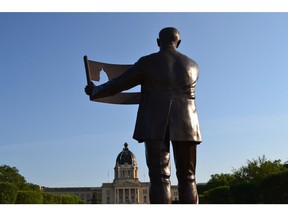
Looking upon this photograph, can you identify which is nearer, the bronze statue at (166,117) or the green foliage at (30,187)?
the bronze statue at (166,117)

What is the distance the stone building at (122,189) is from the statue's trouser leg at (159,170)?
115778 millimetres

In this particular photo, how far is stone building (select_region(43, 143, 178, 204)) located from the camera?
11956 cm

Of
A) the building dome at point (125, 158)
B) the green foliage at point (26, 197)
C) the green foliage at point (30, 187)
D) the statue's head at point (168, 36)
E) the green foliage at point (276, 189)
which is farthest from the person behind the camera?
the building dome at point (125, 158)

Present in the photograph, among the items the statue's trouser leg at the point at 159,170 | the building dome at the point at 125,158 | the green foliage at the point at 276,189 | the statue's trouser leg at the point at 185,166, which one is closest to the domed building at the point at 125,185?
the building dome at the point at 125,158

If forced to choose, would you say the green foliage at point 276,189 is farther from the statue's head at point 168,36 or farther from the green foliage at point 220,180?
the green foliage at point 220,180

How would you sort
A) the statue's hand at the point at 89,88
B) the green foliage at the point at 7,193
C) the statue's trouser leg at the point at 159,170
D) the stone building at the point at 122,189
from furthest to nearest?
the stone building at the point at 122,189, the green foliage at the point at 7,193, the statue's hand at the point at 89,88, the statue's trouser leg at the point at 159,170

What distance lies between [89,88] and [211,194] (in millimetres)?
43609

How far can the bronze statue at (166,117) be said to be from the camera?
171 inches

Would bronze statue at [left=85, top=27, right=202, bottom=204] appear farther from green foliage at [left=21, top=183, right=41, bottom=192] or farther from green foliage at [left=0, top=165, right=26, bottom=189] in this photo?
green foliage at [left=0, top=165, right=26, bottom=189]

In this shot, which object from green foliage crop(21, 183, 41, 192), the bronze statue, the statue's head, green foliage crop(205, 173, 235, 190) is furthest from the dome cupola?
the bronze statue
